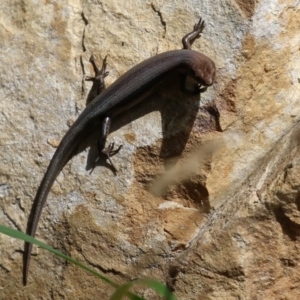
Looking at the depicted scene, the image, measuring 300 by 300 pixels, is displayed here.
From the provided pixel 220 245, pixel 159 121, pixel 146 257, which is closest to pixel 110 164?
pixel 159 121

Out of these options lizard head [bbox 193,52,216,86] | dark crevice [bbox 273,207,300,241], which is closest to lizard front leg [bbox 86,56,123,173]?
lizard head [bbox 193,52,216,86]

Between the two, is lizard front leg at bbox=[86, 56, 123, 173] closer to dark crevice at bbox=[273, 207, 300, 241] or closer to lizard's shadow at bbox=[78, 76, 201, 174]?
lizard's shadow at bbox=[78, 76, 201, 174]

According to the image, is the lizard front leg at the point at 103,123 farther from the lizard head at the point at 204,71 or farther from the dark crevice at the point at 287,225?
the dark crevice at the point at 287,225

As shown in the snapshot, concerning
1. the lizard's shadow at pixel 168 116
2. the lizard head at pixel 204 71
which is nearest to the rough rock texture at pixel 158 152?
the lizard's shadow at pixel 168 116

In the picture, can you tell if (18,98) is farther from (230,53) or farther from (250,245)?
(250,245)

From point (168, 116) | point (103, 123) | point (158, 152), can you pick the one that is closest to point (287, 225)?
point (158, 152)
